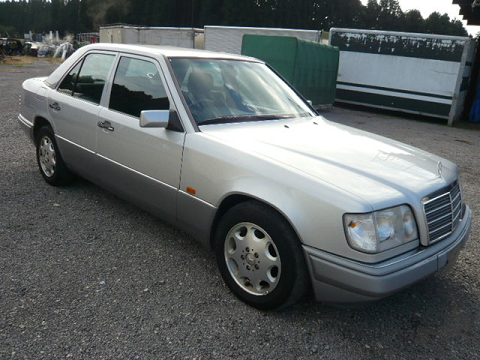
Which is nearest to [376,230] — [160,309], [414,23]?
[160,309]

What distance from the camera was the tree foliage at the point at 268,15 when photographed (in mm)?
60281

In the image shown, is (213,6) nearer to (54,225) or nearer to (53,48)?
(53,48)

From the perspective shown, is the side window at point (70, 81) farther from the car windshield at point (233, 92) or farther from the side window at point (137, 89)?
the car windshield at point (233, 92)

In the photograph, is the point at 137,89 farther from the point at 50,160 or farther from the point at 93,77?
the point at 50,160

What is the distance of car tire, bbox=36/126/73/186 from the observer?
182 inches

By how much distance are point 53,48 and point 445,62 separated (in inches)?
1774

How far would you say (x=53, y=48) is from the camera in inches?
1879

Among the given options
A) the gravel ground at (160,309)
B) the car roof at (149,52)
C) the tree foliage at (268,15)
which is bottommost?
the gravel ground at (160,309)

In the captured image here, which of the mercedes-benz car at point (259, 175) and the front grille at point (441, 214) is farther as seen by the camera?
the front grille at point (441, 214)

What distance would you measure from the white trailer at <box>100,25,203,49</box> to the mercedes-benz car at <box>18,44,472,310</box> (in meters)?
20.7

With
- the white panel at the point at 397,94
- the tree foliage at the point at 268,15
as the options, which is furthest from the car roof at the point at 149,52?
the tree foliage at the point at 268,15

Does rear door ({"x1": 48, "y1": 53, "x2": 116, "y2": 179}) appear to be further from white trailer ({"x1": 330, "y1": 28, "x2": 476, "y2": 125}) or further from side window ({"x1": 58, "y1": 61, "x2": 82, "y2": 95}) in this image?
white trailer ({"x1": 330, "y1": 28, "x2": 476, "y2": 125})

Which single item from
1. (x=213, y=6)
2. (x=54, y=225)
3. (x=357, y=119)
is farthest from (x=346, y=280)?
(x=213, y=6)

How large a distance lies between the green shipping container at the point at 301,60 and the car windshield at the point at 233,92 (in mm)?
8847
